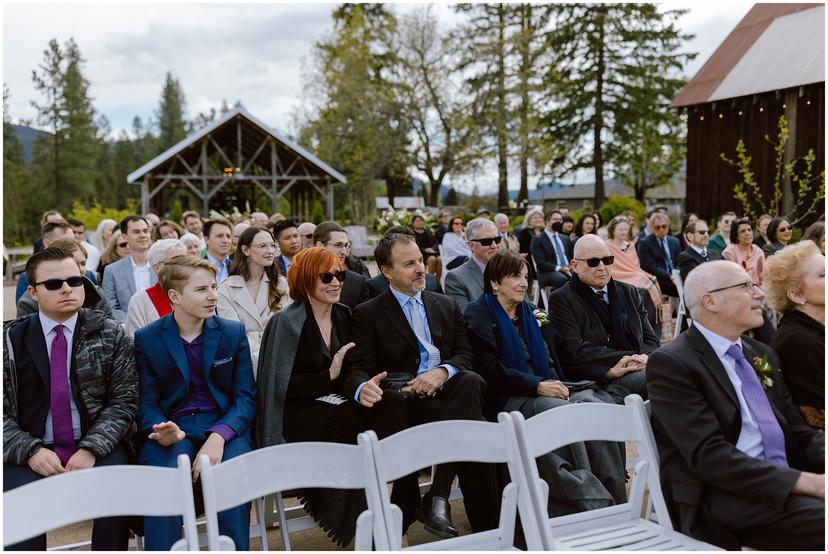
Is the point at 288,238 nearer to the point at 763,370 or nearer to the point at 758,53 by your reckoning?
the point at 763,370

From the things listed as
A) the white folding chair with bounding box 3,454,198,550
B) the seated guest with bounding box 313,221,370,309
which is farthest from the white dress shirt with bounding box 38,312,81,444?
the seated guest with bounding box 313,221,370,309

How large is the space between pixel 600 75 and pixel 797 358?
34833mm

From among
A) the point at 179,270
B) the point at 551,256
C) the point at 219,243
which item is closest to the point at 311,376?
the point at 179,270

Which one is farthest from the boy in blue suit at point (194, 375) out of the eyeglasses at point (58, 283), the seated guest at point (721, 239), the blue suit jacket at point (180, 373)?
the seated guest at point (721, 239)

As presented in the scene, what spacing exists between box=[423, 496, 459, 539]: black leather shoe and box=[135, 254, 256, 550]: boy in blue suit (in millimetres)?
1036

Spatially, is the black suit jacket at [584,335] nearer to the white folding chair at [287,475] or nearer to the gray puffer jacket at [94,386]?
the white folding chair at [287,475]

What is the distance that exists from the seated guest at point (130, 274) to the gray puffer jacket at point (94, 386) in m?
2.64

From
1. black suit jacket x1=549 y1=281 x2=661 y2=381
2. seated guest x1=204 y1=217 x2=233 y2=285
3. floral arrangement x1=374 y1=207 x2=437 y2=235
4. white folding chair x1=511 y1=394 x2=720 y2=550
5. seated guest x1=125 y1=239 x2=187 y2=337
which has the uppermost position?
floral arrangement x1=374 y1=207 x2=437 y2=235

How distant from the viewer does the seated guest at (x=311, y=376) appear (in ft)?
13.8

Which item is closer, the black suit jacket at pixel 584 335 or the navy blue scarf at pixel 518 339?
the navy blue scarf at pixel 518 339

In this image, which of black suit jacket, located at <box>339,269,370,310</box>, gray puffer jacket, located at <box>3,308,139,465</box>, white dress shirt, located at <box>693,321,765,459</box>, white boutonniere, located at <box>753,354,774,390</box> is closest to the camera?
white dress shirt, located at <box>693,321,765,459</box>

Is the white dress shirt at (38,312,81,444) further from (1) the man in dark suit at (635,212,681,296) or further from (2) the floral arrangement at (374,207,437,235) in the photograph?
(2) the floral arrangement at (374,207,437,235)

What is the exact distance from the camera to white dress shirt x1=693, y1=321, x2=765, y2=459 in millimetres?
3232

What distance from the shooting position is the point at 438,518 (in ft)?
13.1
